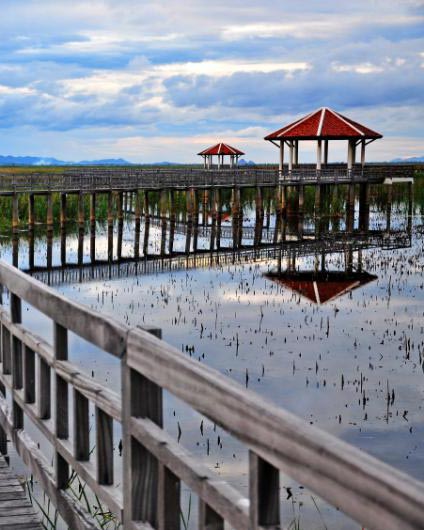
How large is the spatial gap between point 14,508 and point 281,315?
15.5m

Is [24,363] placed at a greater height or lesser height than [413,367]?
greater

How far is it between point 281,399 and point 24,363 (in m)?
8.44

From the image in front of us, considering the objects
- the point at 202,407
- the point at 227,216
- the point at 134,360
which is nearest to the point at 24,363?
the point at 134,360

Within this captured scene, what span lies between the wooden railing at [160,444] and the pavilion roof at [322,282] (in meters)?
17.3

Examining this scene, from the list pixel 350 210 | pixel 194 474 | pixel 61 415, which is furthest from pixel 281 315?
pixel 350 210

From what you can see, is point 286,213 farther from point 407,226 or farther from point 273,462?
point 273,462

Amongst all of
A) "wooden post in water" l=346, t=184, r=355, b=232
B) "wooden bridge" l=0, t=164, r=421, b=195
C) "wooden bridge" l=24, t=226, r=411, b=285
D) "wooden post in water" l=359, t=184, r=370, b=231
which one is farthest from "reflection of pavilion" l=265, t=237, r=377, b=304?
"wooden post in water" l=359, t=184, r=370, b=231

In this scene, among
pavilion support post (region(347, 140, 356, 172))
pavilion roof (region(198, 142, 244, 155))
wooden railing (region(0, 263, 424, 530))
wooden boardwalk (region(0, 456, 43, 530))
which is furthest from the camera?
pavilion roof (region(198, 142, 244, 155))

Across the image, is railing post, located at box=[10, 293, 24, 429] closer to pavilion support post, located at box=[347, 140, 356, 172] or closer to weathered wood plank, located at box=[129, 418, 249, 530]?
weathered wood plank, located at box=[129, 418, 249, 530]

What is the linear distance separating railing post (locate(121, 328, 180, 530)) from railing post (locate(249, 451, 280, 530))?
0.74 meters

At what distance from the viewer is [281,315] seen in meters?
19.7

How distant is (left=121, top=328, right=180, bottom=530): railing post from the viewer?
3027 millimetres

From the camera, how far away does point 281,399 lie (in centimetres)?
1275

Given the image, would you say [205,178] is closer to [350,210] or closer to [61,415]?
[350,210]
